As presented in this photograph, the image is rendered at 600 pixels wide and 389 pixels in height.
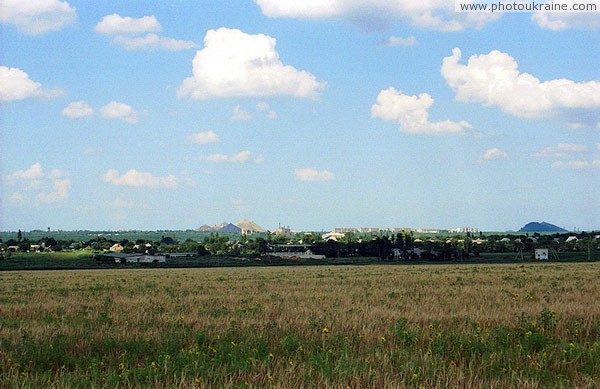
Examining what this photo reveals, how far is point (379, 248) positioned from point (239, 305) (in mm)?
133983

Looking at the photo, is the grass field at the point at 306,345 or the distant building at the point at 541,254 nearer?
the grass field at the point at 306,345

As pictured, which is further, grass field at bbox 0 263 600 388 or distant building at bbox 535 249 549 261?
distant building at bbox 535 249 549 261

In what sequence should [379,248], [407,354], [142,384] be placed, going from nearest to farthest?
[142,384], [407,354], [379,248]

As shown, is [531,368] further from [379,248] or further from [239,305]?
[379,248]

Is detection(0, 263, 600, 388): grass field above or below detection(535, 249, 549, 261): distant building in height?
above

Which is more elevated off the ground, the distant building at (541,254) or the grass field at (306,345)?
the grass field at (306,345)

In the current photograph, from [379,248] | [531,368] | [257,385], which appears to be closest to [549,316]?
[531,368]

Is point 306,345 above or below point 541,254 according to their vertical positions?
above

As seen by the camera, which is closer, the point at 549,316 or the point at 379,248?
the point at 549,316

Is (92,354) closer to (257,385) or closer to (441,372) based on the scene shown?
(257,385)

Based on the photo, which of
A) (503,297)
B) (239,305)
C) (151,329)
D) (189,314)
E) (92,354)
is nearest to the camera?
(92,354)

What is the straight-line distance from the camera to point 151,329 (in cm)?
1585

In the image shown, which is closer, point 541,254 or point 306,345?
point 306,345

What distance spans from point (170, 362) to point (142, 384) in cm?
133
